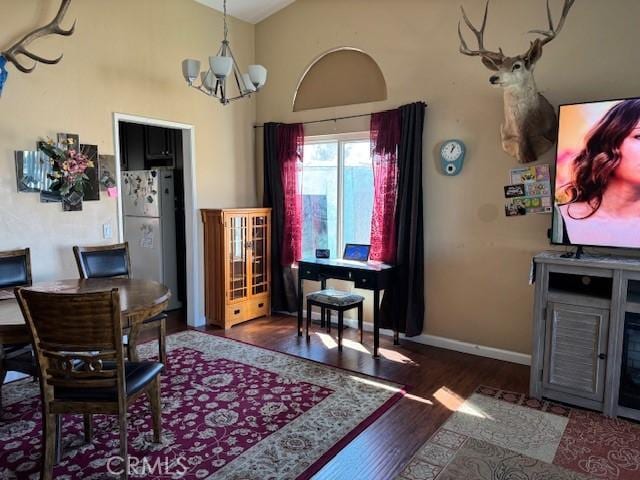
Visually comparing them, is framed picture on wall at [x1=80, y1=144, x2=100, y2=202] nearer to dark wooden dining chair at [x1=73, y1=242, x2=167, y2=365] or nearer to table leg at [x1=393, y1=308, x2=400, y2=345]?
dark wooden dining chair at [x1=73, y1=242, x2=167, y2=365]

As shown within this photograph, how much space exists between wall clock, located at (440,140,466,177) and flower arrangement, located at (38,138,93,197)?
3165 mm

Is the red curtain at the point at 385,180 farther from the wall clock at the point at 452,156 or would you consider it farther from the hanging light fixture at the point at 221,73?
the hanging light fixture at the point at 221,73

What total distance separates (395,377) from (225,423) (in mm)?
1401

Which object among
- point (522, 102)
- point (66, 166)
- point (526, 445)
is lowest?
point (526, 445)

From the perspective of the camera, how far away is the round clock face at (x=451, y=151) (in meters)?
4.02

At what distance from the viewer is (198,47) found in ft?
15.7

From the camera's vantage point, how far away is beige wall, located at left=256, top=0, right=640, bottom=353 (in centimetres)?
340

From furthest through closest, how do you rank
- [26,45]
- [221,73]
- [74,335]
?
[221,73], [26,45], [74,335]

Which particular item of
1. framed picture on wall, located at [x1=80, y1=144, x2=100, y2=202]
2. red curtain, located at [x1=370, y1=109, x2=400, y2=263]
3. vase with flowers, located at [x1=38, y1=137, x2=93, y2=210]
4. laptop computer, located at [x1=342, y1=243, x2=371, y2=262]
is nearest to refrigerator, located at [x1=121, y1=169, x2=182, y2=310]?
framed picture on wall, located at [x1=80, y1=144, x2=100, y2=202]

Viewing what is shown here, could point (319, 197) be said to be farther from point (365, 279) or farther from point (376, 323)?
point (376, 323)

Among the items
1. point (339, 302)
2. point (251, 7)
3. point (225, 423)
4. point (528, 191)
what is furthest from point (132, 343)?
point (251, 7)

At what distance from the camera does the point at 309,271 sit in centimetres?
449

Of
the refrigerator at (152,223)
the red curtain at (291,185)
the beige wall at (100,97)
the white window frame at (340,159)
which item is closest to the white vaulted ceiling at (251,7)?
the beige wall at (100,97)

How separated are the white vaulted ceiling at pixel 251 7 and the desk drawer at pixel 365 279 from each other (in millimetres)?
3193
